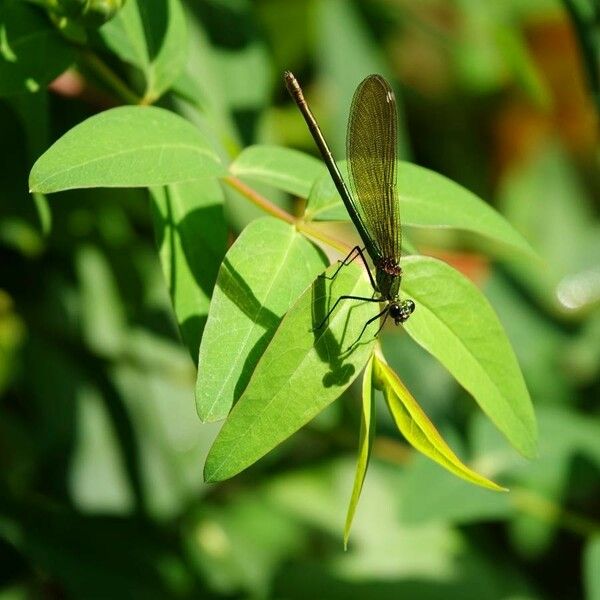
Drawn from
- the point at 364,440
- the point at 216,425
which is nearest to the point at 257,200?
the point at 364,440

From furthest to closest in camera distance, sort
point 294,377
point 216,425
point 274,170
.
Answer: point 216,425 < point 274,170 < point 294,377

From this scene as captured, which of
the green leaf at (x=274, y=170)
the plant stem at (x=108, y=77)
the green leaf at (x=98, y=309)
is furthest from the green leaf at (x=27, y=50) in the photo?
the green leaf at (x=98, y=309)

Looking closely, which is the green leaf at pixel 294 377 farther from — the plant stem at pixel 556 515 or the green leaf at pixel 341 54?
the green leaf at pixel 341 54

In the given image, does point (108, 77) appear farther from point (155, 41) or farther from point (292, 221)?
point (292, 221)

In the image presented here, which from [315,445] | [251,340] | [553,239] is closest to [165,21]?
[251,340]

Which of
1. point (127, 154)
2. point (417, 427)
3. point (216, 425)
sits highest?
point (127, 154)

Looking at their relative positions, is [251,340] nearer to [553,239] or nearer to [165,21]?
[165,21]
